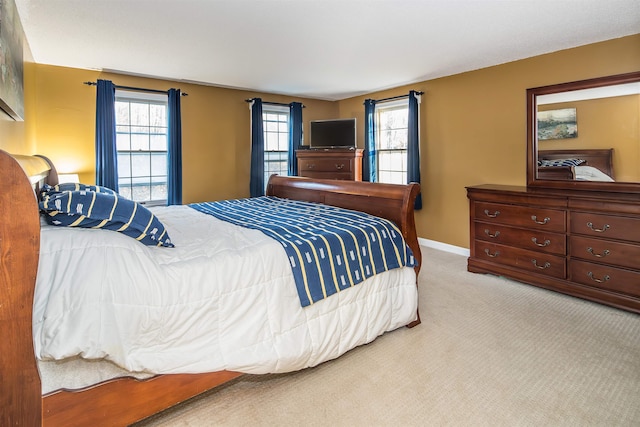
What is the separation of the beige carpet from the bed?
A: 1237 mm

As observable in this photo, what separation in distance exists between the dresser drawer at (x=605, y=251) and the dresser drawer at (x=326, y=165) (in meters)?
3.12

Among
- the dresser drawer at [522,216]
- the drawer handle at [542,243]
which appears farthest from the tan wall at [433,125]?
the drawer handle at [542,243]

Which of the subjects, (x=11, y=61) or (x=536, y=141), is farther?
(x=536, y=141)

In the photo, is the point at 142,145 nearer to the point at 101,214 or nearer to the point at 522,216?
the point at 101,214

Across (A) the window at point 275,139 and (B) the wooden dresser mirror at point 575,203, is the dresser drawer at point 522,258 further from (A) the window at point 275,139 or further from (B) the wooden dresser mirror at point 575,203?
(A) the window at point 275,139

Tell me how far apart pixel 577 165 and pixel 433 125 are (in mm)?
1933

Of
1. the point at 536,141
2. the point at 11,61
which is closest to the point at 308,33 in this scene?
the point at 11,61

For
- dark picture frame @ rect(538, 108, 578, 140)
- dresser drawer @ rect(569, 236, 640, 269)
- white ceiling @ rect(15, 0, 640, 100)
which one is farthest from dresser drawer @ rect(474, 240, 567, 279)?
white ceiling @ rect(15, 0, 640, 100)

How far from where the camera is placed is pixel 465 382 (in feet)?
6.34

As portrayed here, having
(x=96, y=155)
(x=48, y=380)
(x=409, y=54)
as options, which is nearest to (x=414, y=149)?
(x=409, y=54)

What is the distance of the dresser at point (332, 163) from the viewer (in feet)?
17.8

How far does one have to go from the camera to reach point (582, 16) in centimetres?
272

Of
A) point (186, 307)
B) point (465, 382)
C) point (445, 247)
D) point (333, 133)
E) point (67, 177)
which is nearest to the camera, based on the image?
point (186, 307)

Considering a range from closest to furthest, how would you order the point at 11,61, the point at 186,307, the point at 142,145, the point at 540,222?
the point at 186,307 → the point at 11,61 → the point at 540,222 → the point at 142,145
